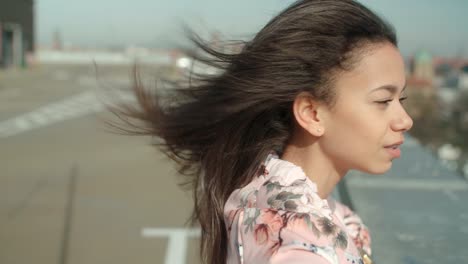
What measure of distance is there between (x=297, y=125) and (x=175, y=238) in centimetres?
317

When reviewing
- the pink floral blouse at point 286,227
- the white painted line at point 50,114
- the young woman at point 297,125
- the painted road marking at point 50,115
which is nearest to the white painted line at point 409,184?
the young woman at point 297,125

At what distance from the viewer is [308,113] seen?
143 cm

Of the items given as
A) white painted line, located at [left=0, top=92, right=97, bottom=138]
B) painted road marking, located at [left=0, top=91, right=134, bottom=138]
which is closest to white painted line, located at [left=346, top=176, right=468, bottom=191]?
painted road marking, located at [left=0, top=91, right=134, bottom=138]

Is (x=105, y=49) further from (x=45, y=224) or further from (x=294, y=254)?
(x=45, y=224)

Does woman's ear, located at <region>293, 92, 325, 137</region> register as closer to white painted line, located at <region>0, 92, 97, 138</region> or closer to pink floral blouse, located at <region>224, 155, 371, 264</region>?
pink floral blouse, located at <region>224, 155, 371, 264</region>

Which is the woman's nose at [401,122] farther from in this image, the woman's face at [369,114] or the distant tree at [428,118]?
the distant tree at [428,118]

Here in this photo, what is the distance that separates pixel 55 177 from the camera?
246 inches

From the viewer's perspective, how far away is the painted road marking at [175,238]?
415 centimetres

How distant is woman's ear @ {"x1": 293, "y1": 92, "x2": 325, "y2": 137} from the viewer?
55.2 inches

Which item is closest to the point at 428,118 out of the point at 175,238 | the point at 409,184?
the point at 175,238

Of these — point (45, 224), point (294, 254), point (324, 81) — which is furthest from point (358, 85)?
point (45, 224)

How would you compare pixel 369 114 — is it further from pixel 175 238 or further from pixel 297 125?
pixel 175 238

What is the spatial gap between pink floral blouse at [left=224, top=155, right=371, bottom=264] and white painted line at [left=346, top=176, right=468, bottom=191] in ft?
5.58

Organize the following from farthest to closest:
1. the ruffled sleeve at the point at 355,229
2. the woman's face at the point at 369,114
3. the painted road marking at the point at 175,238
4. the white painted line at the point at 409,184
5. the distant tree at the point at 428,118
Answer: the distant tree at the point at 428,118 → the painted road marking at the point at 175,238 → the white painted line at the point at 409,184 → the ruffled sleeve at the point at 355,229 → the woman's face at the point at 369,114
